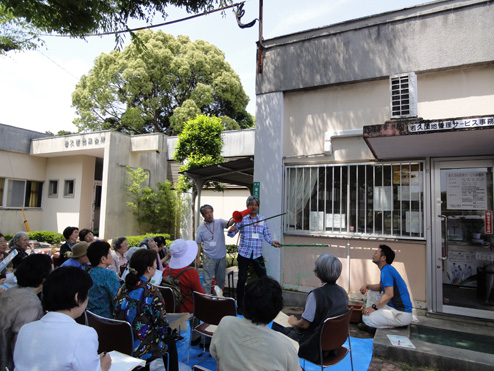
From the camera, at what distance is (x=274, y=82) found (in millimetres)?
6027

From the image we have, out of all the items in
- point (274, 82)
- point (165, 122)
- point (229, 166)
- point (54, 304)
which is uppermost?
point (165, 122)

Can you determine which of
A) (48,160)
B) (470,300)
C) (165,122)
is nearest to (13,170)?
(48,160)

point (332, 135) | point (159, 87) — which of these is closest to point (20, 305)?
point (332, 135)

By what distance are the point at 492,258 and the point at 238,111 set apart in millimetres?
19255

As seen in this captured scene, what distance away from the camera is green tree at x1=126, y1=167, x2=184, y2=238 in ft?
42.5

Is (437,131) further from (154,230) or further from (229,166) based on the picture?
(154,230)

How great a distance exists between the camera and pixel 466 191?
467 centimetres

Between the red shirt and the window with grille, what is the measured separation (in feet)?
12.5

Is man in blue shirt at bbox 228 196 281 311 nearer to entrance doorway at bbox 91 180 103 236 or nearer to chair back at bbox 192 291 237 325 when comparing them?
chair back at bbox 192 291 237 325

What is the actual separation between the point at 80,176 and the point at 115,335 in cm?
1243

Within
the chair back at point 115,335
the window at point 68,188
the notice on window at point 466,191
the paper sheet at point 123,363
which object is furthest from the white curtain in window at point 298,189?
the window at point 68,188

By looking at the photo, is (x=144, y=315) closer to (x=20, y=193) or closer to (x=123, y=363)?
(x=123, y=363)

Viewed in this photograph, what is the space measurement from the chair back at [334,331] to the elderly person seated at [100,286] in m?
1.94

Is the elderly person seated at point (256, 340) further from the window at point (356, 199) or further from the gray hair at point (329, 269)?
the window at point (356, 199)
